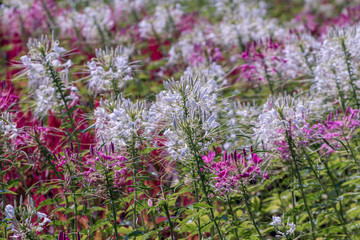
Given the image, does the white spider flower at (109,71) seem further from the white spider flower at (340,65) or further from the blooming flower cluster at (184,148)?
the white spider flower at (340,65)

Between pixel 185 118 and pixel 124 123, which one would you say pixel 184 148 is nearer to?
pixel 185 118

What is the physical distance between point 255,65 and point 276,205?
1.40 metres

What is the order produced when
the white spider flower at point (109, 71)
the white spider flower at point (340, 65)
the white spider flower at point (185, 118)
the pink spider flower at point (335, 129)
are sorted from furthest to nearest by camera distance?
the white spider flower at point (340, 65) < the white spider flower at point (109, 71) < the pink spider flower at point (335, 129) < the white spider flower at point (185, 118)

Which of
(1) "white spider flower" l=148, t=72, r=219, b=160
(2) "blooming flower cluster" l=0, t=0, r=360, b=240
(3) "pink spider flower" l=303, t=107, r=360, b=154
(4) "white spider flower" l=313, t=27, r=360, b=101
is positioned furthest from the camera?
(4) "white spider flower" l=313, t=27, r=360, b=101

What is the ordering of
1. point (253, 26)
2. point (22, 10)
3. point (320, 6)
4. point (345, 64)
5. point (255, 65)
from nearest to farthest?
point (345, 64), point (255, 65), point (253, 26), point (22, 10), point (320, 6)

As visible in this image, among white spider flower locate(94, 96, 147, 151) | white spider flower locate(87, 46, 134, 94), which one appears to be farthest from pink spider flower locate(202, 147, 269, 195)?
white spider flower locate(87, 46, 134, 94)

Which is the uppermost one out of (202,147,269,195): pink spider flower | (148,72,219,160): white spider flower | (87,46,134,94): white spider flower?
(87,46,134,94): white spider flower

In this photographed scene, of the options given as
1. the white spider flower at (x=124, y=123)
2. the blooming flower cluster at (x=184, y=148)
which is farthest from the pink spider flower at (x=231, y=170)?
the white spider flower at (x=124, y=123)

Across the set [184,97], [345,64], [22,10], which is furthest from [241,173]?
[22,10]

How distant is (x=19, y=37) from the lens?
25.0 feet

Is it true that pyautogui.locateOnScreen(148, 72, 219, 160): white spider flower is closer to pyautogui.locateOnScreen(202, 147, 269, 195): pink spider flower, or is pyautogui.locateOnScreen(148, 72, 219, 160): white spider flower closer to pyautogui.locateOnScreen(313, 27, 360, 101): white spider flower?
pyautogui.locateOnScreen(202, 147, 269, 195): pink spider flower

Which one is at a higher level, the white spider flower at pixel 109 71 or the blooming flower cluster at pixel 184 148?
the white spider flower at pixel 109 71

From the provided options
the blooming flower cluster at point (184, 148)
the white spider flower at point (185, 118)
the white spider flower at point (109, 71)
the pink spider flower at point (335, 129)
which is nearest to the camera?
the white spider flower at point (185, 118)

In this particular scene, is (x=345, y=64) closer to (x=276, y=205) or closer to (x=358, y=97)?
(x=358, y=97)
